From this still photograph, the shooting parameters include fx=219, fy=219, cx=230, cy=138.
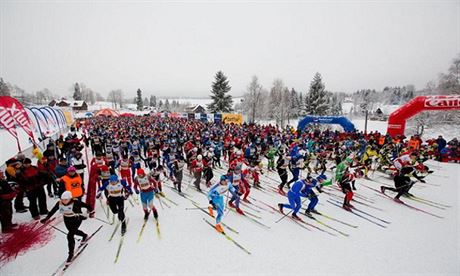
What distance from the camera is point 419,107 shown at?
62.4 feet

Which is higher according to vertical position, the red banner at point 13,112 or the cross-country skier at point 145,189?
the red banner at point 13,112

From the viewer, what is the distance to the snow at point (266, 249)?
5.29 metres

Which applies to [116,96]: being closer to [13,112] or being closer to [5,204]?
[13,112]

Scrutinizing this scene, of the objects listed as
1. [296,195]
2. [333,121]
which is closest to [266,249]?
[296,195]

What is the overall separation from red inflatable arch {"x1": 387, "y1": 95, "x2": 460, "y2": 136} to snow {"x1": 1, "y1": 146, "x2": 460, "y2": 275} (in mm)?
14184

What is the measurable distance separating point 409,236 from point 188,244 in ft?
21.9

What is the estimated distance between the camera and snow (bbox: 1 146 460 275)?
5.29 m

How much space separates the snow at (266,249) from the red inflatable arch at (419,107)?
14.2m

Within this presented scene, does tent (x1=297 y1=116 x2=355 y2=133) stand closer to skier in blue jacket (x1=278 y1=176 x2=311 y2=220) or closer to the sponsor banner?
the sponsor banner

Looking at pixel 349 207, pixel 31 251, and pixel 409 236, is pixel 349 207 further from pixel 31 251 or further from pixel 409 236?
pixel 31 251

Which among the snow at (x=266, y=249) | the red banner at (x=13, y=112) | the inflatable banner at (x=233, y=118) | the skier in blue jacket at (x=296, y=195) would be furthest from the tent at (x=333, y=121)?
the red banner at (x=13, y=112)

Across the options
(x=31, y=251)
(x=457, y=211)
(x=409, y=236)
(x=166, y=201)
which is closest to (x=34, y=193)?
(x=31, y=251)

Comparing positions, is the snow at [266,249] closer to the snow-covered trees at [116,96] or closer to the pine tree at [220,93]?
the pine tree at [220,93]

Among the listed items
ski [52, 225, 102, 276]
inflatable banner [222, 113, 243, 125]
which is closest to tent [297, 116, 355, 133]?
inflatable banner [222, 113, 243, 125]
